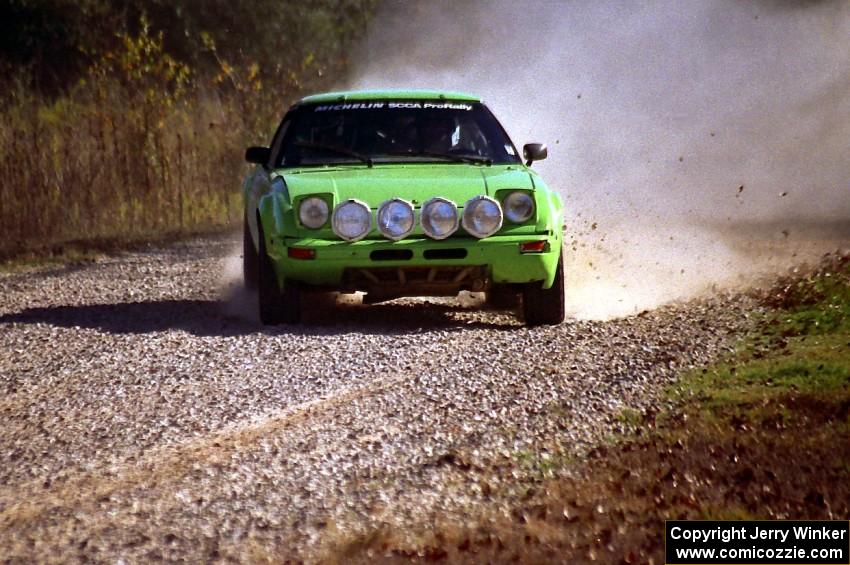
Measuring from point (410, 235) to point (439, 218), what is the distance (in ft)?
0.69

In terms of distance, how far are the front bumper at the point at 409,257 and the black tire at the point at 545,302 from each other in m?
0.29

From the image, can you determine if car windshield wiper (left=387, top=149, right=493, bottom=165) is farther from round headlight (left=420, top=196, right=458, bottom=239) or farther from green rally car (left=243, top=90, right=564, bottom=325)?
round headlight (left=420, top=196, right=458, bottom=239)

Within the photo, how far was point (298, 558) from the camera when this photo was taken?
5.11 meters

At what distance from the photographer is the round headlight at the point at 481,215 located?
947cm

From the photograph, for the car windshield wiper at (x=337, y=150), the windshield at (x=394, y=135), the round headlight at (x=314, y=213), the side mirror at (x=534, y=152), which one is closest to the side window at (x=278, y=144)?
the windshield at (x=394, y=135)

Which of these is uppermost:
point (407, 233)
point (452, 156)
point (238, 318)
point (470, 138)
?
point (470, 138)

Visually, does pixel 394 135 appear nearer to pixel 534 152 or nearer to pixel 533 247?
pixel 534 152

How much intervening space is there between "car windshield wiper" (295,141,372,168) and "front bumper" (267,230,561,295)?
1.02 m

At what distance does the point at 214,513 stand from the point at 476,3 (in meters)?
25.4

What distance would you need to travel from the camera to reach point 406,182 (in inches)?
384

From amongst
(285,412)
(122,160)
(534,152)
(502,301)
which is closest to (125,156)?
(122,160)

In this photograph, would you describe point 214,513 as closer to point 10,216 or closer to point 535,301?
point 535,301

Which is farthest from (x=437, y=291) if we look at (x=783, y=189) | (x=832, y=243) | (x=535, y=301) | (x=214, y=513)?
(x=783, y=189)

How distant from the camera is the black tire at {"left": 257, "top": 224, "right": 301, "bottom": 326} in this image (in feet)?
32.2
